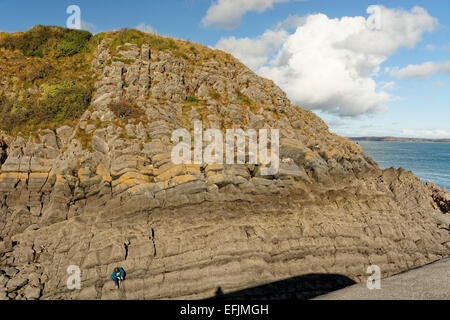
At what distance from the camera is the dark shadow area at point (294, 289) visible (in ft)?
63.6

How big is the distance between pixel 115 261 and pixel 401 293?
68.8ft

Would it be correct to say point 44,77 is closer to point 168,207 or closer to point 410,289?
point 168,207

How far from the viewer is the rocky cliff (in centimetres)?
2062

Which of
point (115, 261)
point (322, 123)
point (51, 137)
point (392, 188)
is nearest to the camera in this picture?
point (115, 261)

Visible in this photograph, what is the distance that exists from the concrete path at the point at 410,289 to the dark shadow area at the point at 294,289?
2614 millimetres

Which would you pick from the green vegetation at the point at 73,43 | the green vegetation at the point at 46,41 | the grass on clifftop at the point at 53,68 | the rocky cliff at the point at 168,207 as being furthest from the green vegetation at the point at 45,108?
the green vegetation at the point at 46,41

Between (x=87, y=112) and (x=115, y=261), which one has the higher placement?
(x=87, y=112)

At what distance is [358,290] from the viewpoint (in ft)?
57.7

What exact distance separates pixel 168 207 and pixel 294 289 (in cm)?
1300

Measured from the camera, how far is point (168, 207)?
23.9 m

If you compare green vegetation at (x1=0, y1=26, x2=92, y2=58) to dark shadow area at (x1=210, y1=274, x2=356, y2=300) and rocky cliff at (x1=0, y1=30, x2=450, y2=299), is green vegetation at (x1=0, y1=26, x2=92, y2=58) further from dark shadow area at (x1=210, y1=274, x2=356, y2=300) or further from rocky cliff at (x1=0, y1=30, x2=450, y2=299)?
dark shadow area at (x1=210, y1=274, x2=356, y2=300)
